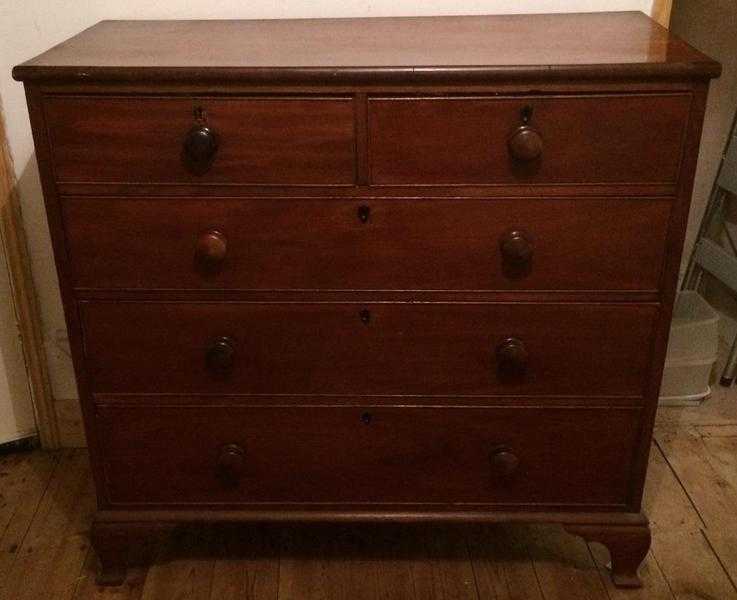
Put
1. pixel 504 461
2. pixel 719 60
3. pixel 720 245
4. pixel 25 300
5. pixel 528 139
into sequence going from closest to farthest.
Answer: pixel 528 139, pixel 504 461, pixel 25 300, pixel 719 60, pixel 720 245

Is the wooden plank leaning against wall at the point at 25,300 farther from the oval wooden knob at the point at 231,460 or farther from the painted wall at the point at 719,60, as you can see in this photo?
the painted wall at the point at 719,60

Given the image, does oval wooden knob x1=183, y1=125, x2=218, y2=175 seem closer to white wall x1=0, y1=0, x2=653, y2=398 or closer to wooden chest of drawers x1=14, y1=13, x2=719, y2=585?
wooden chest of drawers x1=14, y1=13, x2=719, y2=585

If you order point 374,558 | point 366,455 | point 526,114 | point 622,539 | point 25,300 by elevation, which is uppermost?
point 526,114

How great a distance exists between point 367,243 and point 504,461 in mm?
488

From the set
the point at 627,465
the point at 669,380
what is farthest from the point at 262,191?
the point at 669,380

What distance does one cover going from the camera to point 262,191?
4.19 feet

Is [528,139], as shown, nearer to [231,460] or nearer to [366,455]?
[366,455]

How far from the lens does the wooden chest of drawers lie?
1211 mm

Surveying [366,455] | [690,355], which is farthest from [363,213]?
[690,355]

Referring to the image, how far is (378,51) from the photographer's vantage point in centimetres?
129

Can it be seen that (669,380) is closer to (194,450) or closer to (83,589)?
(194,450)

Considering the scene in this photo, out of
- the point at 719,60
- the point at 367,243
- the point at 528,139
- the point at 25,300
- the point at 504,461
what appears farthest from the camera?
the point at 719,60

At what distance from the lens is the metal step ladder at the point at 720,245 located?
214 centimetres

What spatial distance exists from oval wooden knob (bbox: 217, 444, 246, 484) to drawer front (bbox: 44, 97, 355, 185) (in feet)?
1.68
